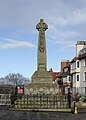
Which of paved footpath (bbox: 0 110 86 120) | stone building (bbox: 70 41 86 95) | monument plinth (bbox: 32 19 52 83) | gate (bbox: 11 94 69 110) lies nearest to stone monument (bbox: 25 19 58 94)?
monument plinth (bbox: 32 19 52 83)

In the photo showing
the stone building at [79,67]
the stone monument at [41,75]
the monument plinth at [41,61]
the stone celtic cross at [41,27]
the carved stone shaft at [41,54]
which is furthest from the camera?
the stone building at [79,67]

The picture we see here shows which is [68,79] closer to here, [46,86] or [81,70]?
[81,70]

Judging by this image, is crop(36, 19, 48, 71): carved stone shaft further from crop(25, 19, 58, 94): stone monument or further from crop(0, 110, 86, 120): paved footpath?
crop(0, 110, 86, 120): paved footpath

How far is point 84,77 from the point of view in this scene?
56.2 m

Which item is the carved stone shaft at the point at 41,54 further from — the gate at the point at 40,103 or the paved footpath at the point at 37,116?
the paved footpath at the point at 37,116

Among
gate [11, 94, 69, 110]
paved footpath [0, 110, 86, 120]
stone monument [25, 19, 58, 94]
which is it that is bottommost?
paved footpath [0, 110, 86, 120]

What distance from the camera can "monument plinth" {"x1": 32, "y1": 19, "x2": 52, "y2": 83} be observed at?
71.6ft

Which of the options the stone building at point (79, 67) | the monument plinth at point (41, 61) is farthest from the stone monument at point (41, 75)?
the stone building at point (79, 67)

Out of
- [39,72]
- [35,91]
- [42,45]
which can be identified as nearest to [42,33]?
[42,45]

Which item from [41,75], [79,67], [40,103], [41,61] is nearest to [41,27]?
[41,61]

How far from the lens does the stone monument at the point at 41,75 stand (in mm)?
21141

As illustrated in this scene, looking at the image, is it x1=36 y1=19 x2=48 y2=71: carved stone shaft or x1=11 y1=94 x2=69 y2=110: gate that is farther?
x1=36 y1=19 x2=48 y2=71: carved stone shaft

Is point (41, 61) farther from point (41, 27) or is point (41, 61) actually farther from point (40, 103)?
point (40, 103)

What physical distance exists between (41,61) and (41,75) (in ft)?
4.15
